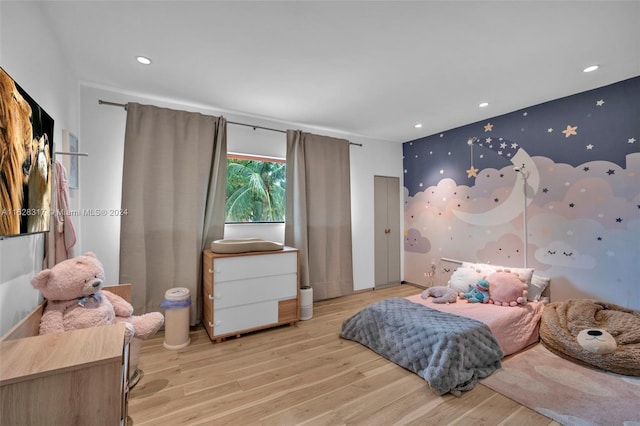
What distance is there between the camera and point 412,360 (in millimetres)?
2207

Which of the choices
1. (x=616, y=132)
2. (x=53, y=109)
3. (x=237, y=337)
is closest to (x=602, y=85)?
→ (x=616, y=132)

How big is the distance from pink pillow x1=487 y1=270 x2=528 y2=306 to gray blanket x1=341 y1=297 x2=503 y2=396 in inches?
28.9

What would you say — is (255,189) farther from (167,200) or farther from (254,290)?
(254,290)

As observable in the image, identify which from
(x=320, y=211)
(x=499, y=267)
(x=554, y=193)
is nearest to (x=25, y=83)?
(x=320, y=211)

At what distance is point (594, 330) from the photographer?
2.23 metres

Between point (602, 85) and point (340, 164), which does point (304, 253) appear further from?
point (602, 85)

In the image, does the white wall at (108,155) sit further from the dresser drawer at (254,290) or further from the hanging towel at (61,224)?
the hanging towel at (61,224)

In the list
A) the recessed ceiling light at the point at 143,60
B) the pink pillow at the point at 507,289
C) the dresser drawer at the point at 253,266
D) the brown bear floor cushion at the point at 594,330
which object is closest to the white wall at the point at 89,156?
the recessed ceiling light at the point at 143,60

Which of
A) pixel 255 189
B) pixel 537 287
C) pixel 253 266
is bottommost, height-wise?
pixel 537 287

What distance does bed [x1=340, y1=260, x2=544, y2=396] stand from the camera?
2008 millimetres

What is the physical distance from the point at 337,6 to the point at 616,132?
9.96 ft

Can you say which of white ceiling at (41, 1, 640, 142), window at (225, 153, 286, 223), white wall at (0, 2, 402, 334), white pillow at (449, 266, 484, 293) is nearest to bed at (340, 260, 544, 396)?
white pillow at (449, 266, 484, 293)

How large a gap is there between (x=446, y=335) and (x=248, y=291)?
1.92 meters

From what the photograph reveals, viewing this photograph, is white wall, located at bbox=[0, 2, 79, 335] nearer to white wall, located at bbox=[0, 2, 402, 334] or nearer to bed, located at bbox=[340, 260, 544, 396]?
white wall, located at bbox=[0, 2, 402, 334]
